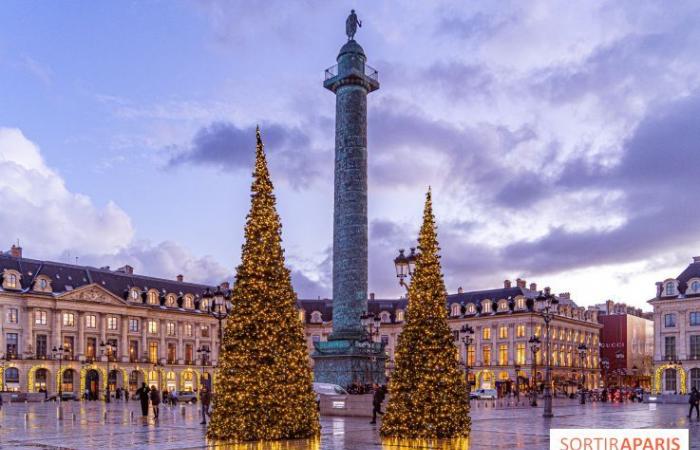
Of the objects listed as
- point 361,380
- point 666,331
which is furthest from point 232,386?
point 666,331

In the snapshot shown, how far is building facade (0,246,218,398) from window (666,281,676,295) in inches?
1715

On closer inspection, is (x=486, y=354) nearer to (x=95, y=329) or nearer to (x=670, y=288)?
(x=670, y=288)

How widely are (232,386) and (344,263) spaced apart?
17651mm

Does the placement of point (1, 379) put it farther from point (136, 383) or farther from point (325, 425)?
point (325, 425)

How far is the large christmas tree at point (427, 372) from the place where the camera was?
19.1 meters

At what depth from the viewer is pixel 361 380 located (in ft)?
115

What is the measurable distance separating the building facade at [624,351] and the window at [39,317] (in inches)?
2707

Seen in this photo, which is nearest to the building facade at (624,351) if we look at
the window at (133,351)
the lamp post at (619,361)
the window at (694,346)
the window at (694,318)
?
the lamp post at (619,361)

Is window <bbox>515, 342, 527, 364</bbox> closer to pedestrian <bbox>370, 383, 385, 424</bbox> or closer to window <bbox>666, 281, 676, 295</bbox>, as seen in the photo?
window <bbox>666, 281, 676, 295</bbox>

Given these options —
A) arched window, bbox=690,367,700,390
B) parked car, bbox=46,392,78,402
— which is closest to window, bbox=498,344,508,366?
arched window, bbox=690,367,700,390

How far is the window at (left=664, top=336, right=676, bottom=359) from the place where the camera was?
7281 centimetres

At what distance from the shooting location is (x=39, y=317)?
74.7 meters

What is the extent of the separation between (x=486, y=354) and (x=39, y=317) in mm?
49060

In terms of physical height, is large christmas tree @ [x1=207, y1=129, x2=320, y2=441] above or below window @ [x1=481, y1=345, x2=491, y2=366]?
above
